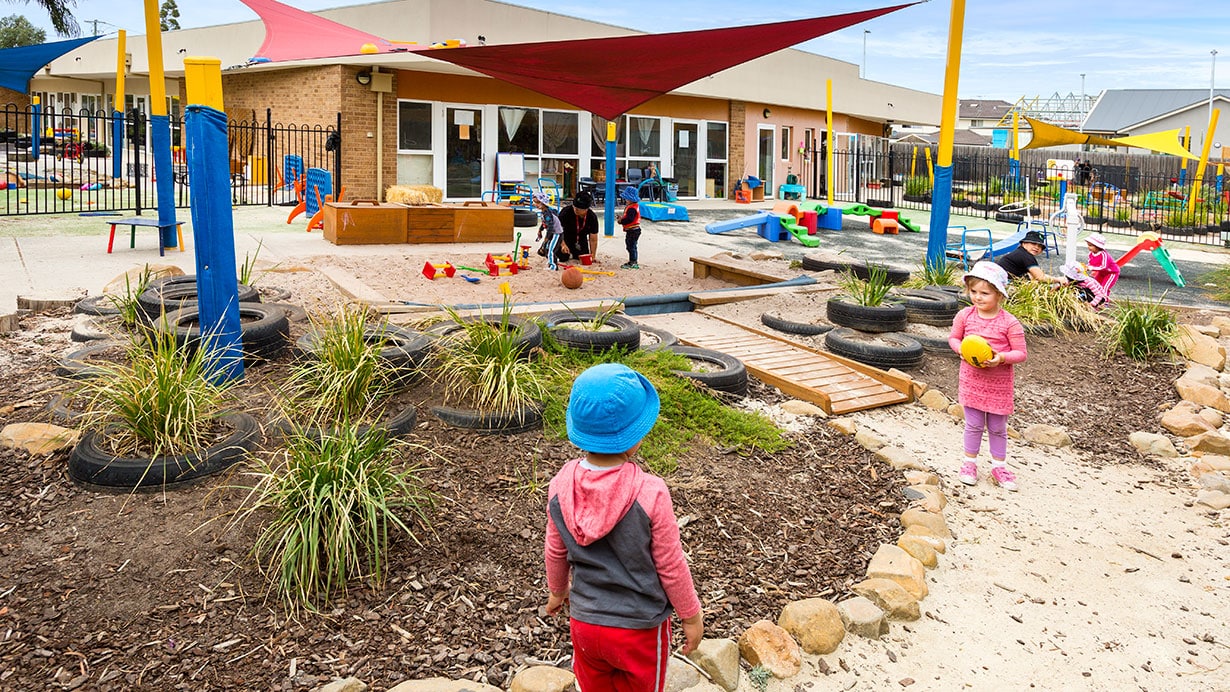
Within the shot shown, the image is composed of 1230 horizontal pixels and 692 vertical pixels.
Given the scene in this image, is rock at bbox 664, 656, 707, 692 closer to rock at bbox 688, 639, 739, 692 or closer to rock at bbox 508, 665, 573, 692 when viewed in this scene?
rock at bbox 688, 639, 739, 692

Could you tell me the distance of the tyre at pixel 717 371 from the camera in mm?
6039

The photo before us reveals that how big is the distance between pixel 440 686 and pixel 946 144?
8.39m

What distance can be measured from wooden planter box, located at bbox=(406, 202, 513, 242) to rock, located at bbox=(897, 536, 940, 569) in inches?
389

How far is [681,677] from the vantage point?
3137mm

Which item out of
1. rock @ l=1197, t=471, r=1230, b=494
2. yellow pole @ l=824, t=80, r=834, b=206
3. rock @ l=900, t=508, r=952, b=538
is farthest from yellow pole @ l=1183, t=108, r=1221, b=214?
rock @ l=900, t=508, r=952, b=538

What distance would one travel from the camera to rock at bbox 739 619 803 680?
11.0 ft

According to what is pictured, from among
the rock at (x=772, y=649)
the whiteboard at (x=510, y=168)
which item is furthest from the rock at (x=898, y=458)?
the whiteboard at (x=510, y=168)

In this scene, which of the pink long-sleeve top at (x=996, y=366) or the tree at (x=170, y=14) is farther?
the tree at (x=170, y=14)

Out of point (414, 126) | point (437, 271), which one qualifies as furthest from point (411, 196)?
point (437, 271)

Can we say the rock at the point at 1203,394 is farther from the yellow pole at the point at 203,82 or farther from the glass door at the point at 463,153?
the glass door at the point at 463,153

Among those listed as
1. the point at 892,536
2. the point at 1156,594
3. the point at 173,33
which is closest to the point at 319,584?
the point at 892,536

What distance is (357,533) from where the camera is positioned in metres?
3.53

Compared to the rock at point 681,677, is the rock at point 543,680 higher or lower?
higher

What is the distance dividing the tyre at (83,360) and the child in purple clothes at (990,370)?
14.9ft
